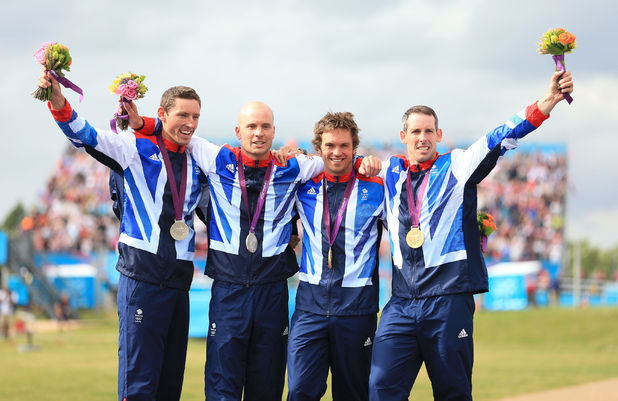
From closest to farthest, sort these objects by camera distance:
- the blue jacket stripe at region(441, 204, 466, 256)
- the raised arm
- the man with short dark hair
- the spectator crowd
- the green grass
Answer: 1. the raised arm
2. the man with short dark hair
3. the blue jacket stripe at region(441, 204, 466, 256)
4. the green grass
5. the spectator crowd

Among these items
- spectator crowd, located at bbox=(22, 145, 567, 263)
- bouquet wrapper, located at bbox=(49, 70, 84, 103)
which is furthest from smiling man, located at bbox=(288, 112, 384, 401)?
spectator crowd, located at bbox=(22, 145, 567, 263)

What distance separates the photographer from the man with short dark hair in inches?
247

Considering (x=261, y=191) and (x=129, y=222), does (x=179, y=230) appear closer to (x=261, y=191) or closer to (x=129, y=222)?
(x=129, y=222)

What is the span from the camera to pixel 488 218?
23.1 feet

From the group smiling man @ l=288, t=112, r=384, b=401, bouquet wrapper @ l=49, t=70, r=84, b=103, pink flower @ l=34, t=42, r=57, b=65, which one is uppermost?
pink flower @ l=34, t=42, r=57, b=65

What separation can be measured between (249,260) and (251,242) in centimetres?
14

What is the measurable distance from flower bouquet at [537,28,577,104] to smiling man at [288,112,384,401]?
1.64 metres

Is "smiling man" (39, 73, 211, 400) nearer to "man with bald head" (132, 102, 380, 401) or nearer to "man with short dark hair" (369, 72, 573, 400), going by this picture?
"man with bald head" (132, 102, 380, 401)

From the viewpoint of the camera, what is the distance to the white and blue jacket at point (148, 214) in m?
6.54

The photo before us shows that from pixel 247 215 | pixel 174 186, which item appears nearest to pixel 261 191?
pixel 247 215

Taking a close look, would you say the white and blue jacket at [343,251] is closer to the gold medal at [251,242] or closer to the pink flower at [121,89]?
the gold medal at [251,242]

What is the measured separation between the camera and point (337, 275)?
6.65 m

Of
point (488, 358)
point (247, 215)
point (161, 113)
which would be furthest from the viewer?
point (488, 358)

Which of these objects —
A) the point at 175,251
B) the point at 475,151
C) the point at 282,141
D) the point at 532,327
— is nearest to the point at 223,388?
the point at 175,251
